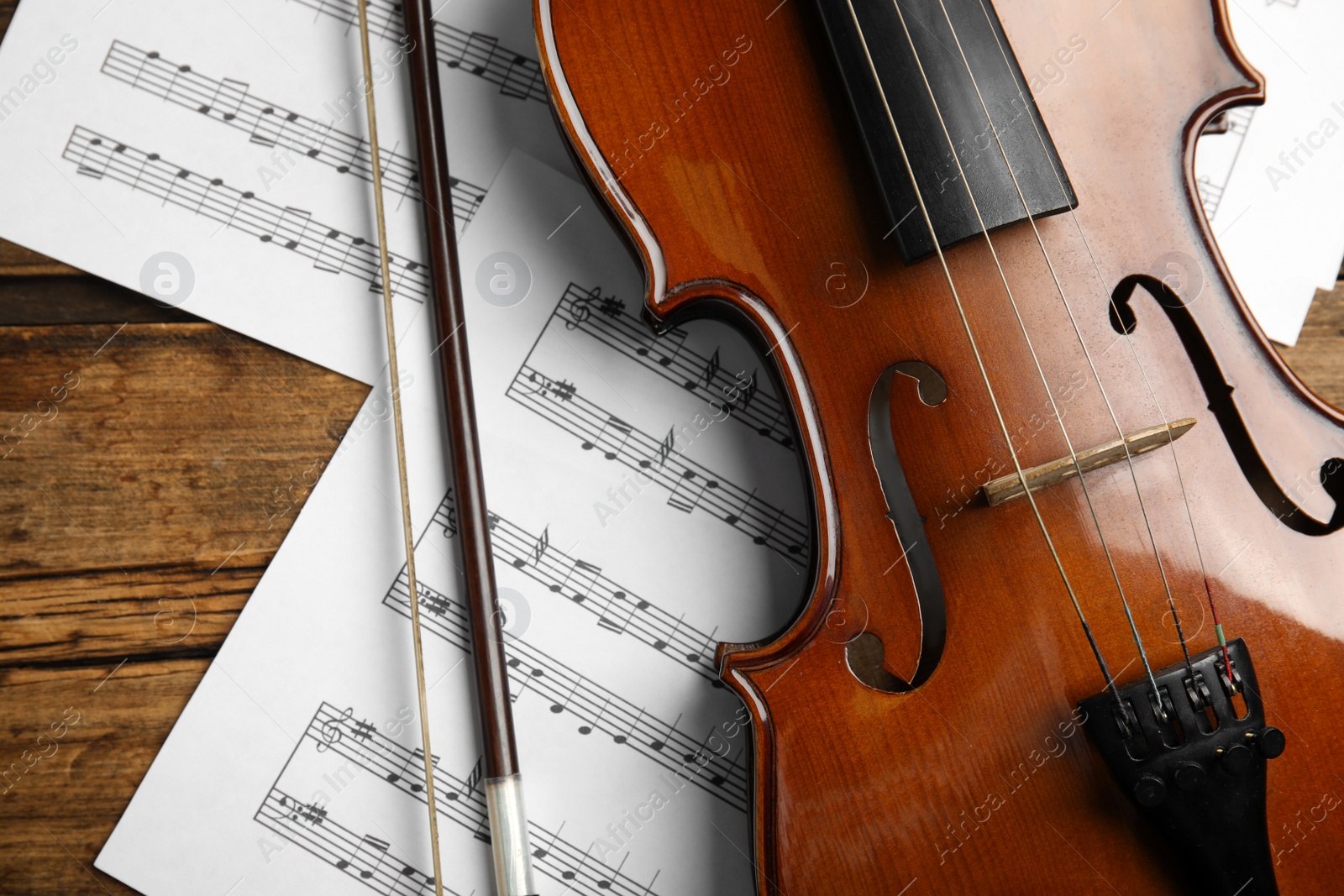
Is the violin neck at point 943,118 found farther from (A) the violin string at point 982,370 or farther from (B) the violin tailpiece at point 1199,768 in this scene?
(B) the violin tailpiece at point 1199,768

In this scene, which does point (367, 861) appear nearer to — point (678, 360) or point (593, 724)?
point (593, 724)

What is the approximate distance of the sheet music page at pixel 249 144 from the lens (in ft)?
3.29

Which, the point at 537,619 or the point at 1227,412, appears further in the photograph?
the point at 537,619

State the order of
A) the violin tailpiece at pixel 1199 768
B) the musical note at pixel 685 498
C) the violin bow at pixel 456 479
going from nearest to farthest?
1. the violin tailpiece at pixel 1199 768
2. the violin bow at pixel 456 479
3. the musical note at pixel 685 498

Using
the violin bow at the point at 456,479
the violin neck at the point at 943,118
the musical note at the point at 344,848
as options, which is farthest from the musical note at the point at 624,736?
the violin neck at the point at 943,118

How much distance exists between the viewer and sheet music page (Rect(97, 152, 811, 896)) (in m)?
0.94

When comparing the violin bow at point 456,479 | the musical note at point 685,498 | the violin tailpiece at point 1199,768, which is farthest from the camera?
the musical note at point 685,498

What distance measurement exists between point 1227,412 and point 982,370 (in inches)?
8.4

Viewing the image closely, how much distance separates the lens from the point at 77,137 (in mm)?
1019

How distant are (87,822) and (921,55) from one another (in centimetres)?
116

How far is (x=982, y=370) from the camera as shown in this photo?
2.48 feet

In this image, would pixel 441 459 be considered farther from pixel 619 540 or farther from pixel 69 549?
pixel 69 549

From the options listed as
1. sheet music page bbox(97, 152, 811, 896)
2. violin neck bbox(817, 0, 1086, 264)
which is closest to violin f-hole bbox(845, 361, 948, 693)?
violin neck bbox(817, 0, 1086, 264)

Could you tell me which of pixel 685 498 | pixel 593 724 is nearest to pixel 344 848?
pixel 593 724
